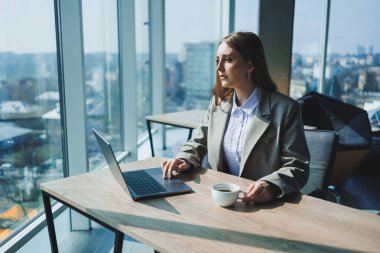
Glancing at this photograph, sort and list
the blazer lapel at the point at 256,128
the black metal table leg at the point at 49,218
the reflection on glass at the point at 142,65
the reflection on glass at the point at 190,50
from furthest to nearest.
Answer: the reflection on glass at the point at 190,50 → the reflection on glass at the point at 142,65 → the blazer lapel at the point at 256,128 → the black metal table leg at the point at 49,218

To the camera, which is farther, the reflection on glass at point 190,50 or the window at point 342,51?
the reflection on glass at point 190,50

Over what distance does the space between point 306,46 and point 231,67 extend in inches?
154

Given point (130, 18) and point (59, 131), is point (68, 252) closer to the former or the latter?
point (59, 131)

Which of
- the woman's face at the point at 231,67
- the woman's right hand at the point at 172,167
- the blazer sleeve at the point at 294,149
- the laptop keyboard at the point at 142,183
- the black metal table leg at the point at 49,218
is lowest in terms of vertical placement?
the black metal table leg at the point at 49,218

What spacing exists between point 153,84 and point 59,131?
2.64 m

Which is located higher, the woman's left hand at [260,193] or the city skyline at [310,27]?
the city skyline at [310,27]

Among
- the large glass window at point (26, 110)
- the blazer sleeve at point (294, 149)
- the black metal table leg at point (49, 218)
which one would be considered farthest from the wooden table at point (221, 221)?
the large glass window at point (26, 110)

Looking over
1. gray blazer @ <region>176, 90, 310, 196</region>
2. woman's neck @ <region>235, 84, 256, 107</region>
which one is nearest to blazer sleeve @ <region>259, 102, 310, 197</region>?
gray blazer @ <region>176, 90, 310, 196</region>

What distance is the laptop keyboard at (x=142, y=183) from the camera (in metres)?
1.41

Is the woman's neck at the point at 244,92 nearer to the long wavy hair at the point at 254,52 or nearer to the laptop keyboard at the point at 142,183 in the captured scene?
the long wavy hair at the point at 254,52

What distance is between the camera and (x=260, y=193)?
1.32 meters

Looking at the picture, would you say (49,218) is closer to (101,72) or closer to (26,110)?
(26,110)

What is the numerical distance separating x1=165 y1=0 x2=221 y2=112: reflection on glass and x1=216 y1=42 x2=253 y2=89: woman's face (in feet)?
11.6

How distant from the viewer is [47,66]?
2.54 meters
